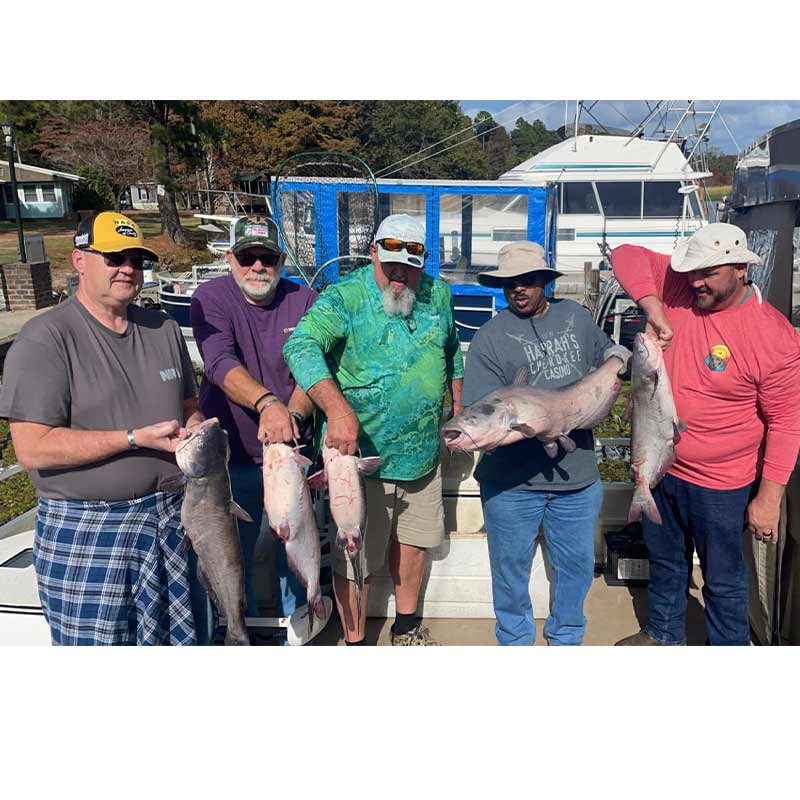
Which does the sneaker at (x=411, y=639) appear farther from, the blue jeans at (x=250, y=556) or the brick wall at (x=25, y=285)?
the brick wall at (x=25, y=285)

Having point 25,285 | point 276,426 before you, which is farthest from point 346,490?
point 25,285

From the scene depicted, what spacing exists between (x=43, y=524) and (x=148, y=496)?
0.44 metres

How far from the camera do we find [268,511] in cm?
307

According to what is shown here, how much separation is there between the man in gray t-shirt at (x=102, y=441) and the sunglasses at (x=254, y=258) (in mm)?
560

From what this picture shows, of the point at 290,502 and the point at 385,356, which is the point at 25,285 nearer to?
the point at 385,356

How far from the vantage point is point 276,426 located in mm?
3031

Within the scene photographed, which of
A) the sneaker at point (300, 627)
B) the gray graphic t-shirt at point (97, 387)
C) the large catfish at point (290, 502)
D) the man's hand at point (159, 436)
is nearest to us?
the gray graphic t-shirt at point (97, 387)

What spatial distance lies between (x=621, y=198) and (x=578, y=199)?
122 centimetres

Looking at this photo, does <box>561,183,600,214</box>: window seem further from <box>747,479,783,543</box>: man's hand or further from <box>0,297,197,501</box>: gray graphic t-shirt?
<box>0,297,197,501</box>: gray graphic t-shirt

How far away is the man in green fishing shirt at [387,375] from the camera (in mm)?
3215

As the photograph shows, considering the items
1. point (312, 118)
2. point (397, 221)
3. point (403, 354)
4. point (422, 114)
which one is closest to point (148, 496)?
point (403, 354)

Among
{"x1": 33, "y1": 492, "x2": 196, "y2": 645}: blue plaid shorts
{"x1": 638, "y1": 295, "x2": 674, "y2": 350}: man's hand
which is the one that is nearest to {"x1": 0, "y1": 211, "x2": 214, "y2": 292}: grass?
{"x1": 33, "y1": 492, "x2": 196, "y2": 645}: blue plaid shorts

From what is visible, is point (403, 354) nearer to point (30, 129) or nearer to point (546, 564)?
point (546, 564)

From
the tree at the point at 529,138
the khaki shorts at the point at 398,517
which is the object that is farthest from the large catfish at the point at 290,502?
the tree at the point at 529,138
